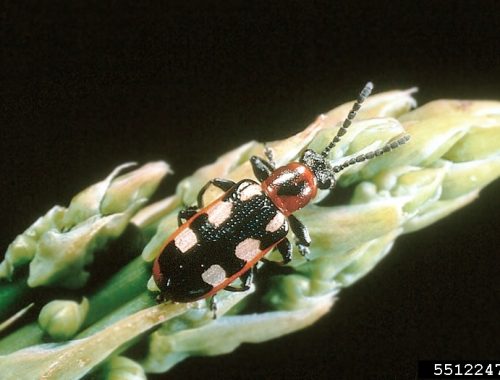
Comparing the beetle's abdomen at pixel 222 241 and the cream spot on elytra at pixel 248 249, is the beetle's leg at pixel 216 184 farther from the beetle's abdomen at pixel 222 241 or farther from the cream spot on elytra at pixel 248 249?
the cream spot on elytra at pixel 248 249

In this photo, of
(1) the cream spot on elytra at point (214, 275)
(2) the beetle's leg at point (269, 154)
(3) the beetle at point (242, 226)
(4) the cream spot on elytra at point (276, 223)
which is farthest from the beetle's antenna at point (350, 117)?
(1) the cream spot on elytra at point (214, 275)

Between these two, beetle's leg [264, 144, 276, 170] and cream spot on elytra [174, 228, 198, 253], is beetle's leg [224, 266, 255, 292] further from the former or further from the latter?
beetle's leg [264, 144, 276, 170]

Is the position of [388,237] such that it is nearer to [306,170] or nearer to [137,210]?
[306,170]

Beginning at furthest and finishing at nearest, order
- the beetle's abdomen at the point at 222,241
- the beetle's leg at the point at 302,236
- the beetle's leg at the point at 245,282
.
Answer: the beetle's abdomen at the point at 222,241 → the beetle's leg at the point at 245,282 → the beetle's leg at the point at 302,236

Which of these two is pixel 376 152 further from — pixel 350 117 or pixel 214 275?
pixel 214 275

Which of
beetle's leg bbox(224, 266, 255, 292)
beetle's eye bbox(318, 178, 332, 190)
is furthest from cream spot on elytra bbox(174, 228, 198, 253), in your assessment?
beetle's eye bbox(318, 178, 332, 190)

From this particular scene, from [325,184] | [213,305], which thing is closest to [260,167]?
[325,184]
